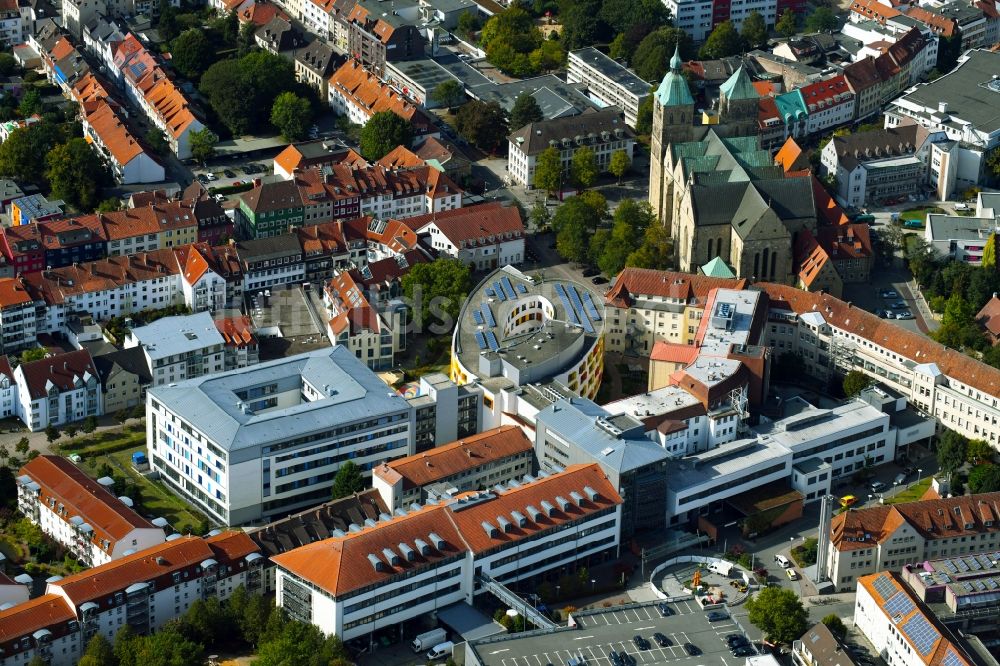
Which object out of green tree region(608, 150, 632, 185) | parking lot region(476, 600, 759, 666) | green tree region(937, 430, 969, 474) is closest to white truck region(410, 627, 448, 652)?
parking lot region(476, 600, 759, 666)

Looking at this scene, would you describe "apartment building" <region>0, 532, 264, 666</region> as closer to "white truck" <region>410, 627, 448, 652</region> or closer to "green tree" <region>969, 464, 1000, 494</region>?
"white truck" <region>410, 627, 448, 652</region>

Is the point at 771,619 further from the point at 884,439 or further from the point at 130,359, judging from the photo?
the point at 130,359

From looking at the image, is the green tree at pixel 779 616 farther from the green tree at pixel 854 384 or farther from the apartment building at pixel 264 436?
the apartment building at pixel 264 436

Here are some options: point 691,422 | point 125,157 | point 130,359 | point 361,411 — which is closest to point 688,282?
point 691,422

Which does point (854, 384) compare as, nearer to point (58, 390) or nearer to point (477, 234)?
point (477, 234)

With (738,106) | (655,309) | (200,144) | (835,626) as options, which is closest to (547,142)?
(738,106)

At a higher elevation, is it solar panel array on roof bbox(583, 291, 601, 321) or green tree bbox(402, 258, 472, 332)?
solar panel array on roof bbox(583, 291, 601, 321)
